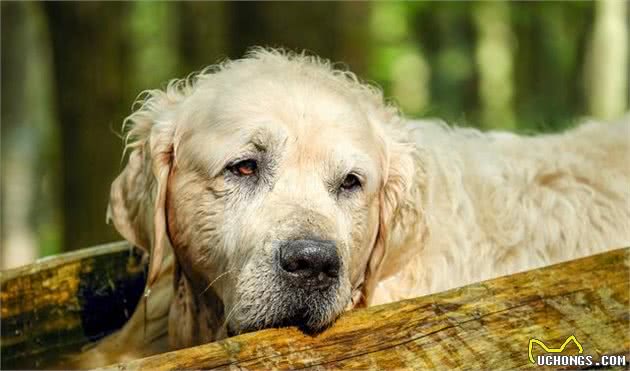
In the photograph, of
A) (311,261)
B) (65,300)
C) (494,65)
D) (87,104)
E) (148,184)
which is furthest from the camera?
(494,65)

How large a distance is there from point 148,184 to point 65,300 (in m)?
0.77

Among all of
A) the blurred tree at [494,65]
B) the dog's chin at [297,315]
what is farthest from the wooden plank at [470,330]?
the blurred tree at [494,65]

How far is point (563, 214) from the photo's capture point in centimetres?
508

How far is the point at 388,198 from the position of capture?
4.75m

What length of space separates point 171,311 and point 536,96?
2321 cm

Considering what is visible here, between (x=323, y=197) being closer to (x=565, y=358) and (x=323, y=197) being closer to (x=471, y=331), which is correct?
(x=471, y=331)

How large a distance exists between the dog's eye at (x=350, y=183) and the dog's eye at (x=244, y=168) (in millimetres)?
403

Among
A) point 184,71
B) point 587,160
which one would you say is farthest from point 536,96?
point 587,160

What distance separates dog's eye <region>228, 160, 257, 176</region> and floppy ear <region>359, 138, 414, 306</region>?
68cm

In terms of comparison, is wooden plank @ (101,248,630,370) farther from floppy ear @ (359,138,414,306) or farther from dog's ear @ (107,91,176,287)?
dog's ear @ (107,91,176,287)

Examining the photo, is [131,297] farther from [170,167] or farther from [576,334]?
[576,334]

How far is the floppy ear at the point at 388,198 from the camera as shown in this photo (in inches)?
184

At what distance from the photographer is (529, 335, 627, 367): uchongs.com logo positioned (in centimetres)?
326

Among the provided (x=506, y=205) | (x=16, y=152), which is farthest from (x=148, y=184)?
(x=16, y=152)
